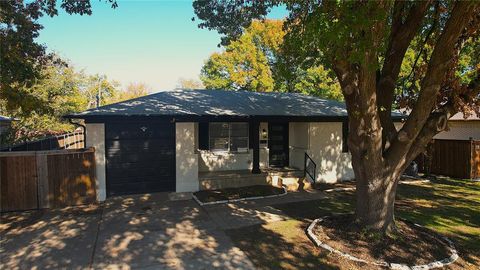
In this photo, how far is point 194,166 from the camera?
36.9 feet

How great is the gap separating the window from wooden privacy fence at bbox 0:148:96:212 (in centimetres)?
479

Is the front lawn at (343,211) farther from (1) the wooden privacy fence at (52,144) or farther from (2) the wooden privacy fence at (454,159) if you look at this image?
(1) the wooden privacy fence at (52,144)

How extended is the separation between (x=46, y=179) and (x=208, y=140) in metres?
5.88

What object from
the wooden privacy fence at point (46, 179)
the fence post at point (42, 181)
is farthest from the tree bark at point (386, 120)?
the fence post at point (42, 181)

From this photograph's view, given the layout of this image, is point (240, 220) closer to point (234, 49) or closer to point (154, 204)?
point (154, 204)

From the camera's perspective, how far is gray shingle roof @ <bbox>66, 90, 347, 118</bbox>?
10516 mm

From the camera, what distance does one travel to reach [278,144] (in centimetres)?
1421

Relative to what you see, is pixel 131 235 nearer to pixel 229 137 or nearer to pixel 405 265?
pixel 405 265

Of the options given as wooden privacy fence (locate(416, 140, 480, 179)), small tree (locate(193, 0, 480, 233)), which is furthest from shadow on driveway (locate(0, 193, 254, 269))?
wooden privacy fence (locate(416, 140, 480, 179))

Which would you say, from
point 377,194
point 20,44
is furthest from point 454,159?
point 20,44

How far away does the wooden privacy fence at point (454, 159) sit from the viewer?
Result: 1368 cm

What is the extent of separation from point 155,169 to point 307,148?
20.2 feet

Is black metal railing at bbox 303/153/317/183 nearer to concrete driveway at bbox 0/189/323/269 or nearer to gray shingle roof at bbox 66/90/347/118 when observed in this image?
gray shingle roof at bbox 66/90/347/118

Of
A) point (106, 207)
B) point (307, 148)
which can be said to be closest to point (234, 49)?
point (307, 148)
